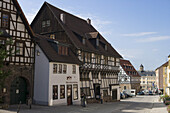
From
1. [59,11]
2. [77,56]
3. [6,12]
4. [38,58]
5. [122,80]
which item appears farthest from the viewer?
[122,80]

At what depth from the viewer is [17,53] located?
78.8 feet

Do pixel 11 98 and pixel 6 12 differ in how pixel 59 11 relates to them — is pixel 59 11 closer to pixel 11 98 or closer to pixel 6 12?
pixel 6 12

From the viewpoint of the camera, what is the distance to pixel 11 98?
23.5 metres

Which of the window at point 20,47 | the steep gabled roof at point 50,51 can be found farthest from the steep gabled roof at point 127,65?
the window at point 20,47

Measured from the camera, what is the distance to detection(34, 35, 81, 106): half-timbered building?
2512 centimetres

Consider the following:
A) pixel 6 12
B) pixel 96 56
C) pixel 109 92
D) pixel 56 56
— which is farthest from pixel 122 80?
pixel 6 12

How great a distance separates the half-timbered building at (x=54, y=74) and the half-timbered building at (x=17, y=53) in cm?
92

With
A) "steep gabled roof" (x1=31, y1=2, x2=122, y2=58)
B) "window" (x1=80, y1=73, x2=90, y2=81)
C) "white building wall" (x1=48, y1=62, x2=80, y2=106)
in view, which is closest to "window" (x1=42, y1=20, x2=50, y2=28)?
"steep gabled roof" (x1=31, y1=2, x2=122, y2=58)

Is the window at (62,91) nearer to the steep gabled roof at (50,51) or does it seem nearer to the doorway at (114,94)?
the steep gabled roof at (50,51)

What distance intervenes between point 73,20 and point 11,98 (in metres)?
20.1

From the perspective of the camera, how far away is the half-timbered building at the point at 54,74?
25125 mm

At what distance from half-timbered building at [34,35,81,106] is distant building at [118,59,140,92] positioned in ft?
147

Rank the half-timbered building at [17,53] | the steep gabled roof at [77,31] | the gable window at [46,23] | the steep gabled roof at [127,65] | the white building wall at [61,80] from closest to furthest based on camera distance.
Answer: the half-timbered building at [17,53]
the white building wall at [61,80]
the steep gabled roof at [77,31]
the gable window at [46,23]
the steep gabled roof at [127,65]

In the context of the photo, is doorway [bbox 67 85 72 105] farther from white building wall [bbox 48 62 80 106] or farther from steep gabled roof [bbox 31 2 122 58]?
steep gabled roof [bbox 31 2 122 58]
